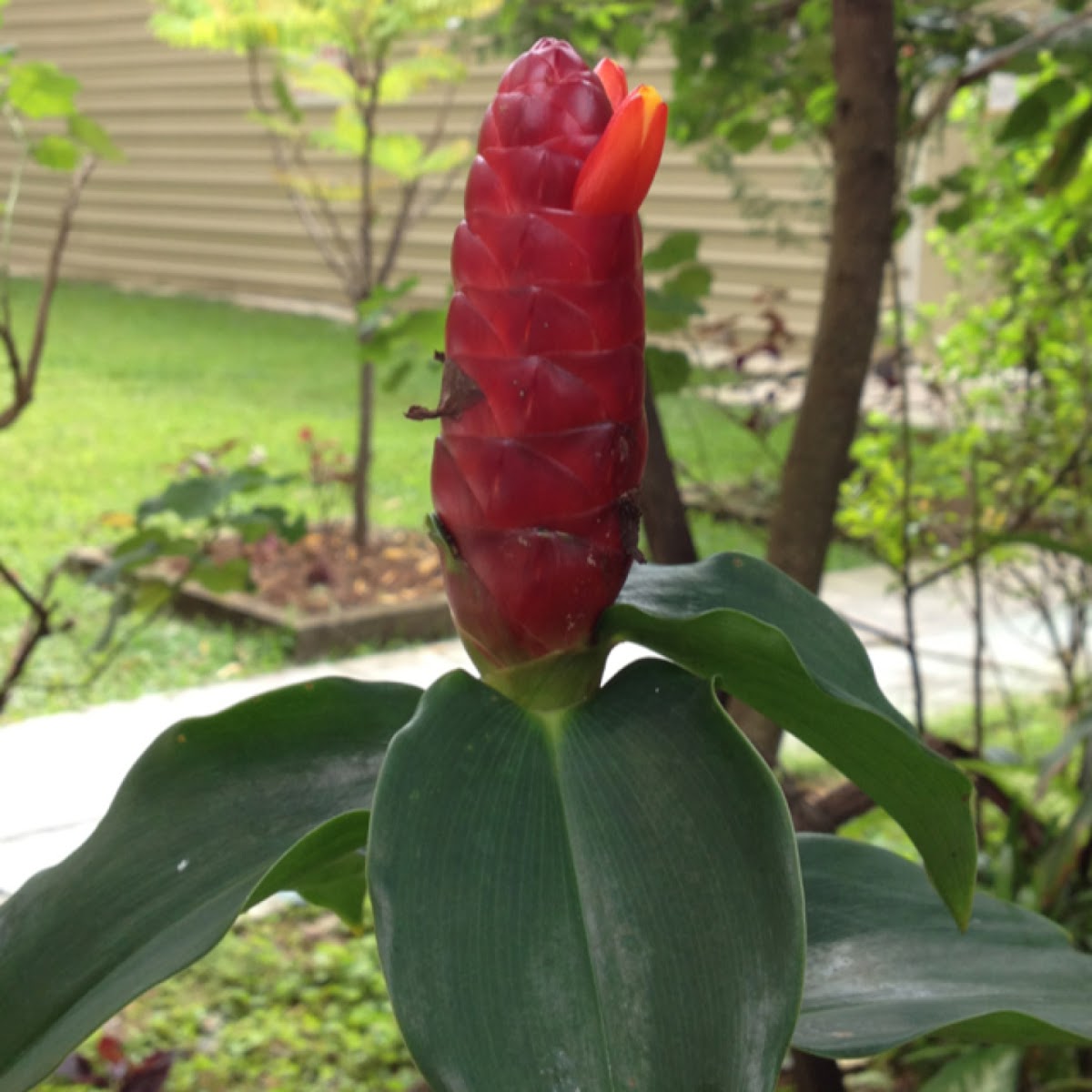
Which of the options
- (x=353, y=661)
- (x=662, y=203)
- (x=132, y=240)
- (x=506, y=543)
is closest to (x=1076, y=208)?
(x=353, y=661)

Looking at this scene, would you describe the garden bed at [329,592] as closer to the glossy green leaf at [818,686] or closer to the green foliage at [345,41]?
the green foliage at [345,41]

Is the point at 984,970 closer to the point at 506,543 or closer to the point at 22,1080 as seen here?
the point at 506,543

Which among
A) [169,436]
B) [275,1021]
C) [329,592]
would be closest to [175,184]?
[169,436]

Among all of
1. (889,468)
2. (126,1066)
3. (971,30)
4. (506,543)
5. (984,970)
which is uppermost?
(971,30)

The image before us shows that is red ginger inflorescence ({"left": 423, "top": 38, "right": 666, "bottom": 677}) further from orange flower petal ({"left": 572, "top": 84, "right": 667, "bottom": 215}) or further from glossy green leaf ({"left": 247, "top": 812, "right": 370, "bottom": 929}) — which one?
glossy green leaf ({"left": 247, "top": 812, "right": 370, "bottom": 929})

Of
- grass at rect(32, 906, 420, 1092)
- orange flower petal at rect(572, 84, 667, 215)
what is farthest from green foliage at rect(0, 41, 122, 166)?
grass at rect(32, 906, 420, 1092)

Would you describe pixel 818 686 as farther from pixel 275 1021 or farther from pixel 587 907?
pixel 275 1021
